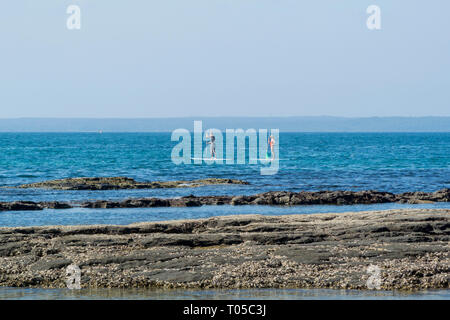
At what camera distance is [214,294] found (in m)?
16.8

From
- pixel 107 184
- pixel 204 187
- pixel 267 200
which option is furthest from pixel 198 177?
pixel 267 200

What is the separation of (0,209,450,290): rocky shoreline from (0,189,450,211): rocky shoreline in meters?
12.4

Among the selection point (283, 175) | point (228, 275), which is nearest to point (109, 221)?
point (228, 275)

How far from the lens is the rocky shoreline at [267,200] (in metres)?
36.2

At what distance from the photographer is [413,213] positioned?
83.6 ft

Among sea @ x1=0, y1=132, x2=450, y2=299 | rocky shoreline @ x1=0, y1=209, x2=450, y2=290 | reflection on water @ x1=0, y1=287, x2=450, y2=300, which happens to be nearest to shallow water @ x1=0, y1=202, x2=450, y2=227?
sea @ x1=0, y1=132, x2=450, y2=299

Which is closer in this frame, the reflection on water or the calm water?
the reflection on water

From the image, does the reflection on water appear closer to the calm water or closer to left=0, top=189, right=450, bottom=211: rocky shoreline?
the calm water

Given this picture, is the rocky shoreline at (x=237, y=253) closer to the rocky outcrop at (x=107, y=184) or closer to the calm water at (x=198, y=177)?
the calm water at (x=198, y=177)

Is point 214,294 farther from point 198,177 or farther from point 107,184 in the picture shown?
point 198,177

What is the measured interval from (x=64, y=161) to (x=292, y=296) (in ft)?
242

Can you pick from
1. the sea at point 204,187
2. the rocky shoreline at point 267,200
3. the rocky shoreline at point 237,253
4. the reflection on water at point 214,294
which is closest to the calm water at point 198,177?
the sea at point 204,187

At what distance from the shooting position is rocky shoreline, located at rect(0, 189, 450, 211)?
36.2m

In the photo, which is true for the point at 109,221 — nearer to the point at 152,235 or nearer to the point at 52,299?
the point at 152,235
